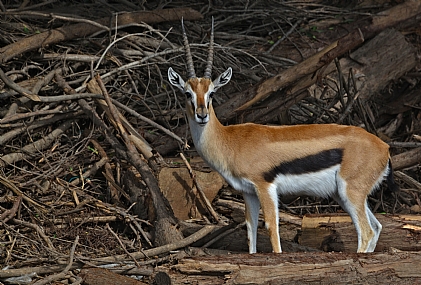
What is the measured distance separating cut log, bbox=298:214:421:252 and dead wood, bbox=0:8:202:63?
16.8 ft

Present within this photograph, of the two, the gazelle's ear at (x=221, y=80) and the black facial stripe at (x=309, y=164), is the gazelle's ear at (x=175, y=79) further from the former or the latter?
the black facial stripe at (x=309, y=164)

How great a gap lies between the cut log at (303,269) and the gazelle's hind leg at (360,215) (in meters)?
1.17

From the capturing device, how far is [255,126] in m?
7.99

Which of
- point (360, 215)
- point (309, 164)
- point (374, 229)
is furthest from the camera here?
point (309, 164)

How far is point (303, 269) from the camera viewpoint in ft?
19.4

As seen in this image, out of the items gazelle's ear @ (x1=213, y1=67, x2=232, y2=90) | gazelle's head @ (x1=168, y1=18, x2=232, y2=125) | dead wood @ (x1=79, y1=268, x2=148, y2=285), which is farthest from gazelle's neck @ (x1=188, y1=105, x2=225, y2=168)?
dead wood @ (x1=79, y1=268, x2=148, y2=285)

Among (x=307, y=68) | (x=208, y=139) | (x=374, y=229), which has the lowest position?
(x=374, y=229)

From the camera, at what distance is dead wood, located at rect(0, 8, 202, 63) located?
395 inches

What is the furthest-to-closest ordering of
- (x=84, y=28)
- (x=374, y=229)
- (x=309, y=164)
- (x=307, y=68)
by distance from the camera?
1. (x=84, y=28)
2. (x=307, y=68)
3. (x=309, y=164)
4. (x=374, y=229)

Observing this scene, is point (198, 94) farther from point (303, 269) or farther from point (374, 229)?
point (374, 229)

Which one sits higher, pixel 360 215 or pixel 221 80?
pixel 221 80

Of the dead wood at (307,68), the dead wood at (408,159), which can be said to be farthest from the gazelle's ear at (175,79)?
the dead wood at (408,159)

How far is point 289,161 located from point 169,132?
8.04ft

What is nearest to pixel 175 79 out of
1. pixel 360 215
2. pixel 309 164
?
pixel 309 164
